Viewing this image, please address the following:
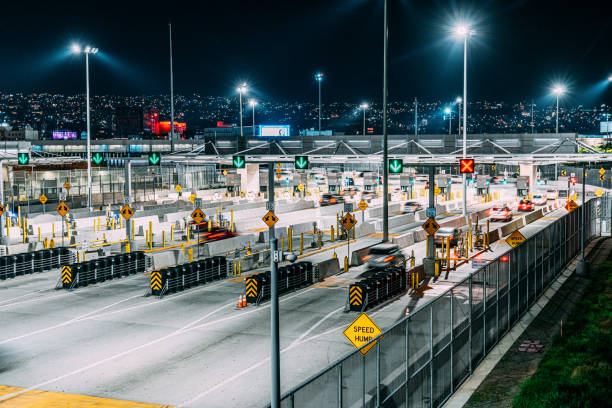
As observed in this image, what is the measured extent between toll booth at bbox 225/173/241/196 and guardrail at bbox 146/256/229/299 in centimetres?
4584

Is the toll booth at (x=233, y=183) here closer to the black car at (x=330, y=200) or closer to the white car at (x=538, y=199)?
the black car at (x=330, y=200)

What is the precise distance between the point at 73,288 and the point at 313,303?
36.1ft

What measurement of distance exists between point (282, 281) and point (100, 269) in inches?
353

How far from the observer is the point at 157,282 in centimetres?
2698

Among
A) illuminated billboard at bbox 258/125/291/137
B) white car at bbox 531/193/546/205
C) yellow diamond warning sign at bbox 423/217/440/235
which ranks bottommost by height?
white car at bbox 531/193/546/205

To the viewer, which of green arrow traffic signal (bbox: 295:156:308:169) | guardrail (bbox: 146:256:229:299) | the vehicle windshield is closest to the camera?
guardrail (bbox: 146:256:229:299)

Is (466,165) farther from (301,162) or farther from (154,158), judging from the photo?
(154,158)

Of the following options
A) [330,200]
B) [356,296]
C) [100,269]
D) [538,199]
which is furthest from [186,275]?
[538,199]

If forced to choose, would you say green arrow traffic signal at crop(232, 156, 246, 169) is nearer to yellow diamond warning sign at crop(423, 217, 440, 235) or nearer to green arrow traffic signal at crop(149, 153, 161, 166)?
green arrow traffic signal at crop(149, 153, 161, 166)

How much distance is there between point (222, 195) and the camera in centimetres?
8331

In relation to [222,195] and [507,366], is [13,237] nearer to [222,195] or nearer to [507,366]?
[507,366]

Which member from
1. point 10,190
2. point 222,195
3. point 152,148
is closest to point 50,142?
point 152,148

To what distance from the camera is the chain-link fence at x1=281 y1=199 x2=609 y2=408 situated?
11969 millimetres

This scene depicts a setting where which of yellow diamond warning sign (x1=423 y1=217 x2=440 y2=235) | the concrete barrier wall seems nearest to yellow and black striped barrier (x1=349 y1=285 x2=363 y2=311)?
the concrete barrier wall
